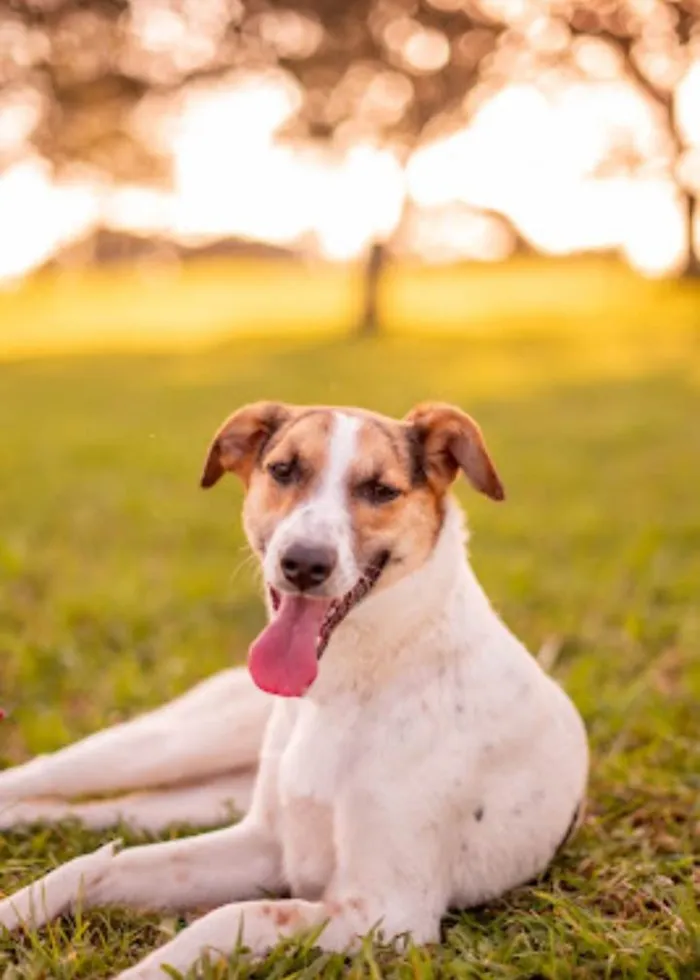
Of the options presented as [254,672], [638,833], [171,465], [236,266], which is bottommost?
[236,266]

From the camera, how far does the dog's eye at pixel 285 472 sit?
3.66 meters

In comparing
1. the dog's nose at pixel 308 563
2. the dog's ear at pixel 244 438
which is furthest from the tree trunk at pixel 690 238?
the dog's nose at pixel 308 563

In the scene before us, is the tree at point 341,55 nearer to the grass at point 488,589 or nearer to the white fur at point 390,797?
the grass at point 488,589

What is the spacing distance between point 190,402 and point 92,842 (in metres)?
12.5

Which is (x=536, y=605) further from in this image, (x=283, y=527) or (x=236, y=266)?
(x=236, y=266)

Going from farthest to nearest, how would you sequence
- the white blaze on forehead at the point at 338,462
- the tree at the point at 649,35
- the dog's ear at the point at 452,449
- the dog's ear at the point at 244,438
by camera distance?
the tree at the point at 649,35 < the dog's ear at the point at 244,438 < the dog's ear at the point at 452,449 < the white blaze on forehead at the point at 338,462

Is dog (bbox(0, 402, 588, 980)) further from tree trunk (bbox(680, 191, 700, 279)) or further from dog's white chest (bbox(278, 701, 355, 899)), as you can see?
tree trunk (bbox(680, 191, 700, 279))

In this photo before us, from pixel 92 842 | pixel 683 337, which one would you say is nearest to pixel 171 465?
pixel 92 842

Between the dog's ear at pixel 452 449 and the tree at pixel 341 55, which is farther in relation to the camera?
the tree at pixel 341 55

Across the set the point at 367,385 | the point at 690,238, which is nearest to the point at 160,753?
the point at 367,385

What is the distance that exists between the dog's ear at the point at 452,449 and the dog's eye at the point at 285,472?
1.26 feet

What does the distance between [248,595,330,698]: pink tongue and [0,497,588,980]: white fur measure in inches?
6.1

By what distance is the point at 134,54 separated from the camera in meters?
25.4

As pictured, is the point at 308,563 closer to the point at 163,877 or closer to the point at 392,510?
the point at 392,510
